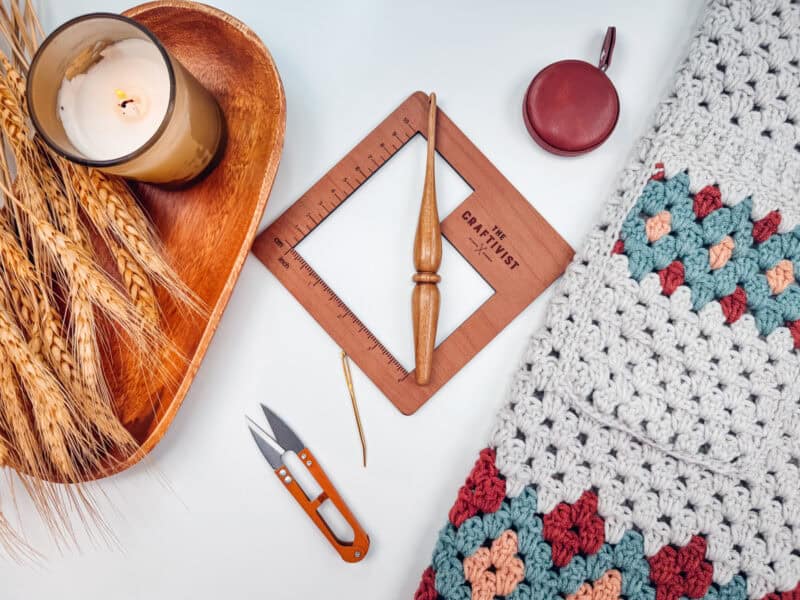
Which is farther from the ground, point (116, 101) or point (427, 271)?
point (116, 101)

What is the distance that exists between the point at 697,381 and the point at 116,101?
708mm

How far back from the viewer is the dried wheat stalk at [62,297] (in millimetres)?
621

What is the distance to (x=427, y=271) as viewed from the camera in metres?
0.72

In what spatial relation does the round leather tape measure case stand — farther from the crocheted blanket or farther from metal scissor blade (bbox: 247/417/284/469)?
metal scissor blade (bbox: 247/417/284/469)

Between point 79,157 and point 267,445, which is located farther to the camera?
point 267,445

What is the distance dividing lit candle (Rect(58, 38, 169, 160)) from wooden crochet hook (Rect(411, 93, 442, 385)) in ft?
1.01

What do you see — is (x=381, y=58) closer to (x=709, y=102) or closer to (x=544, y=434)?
(x=709, y=102)

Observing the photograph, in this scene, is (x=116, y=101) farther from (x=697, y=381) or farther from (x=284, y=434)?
(x=697, y=381)

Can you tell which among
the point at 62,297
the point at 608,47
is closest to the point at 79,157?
the point at 62,297

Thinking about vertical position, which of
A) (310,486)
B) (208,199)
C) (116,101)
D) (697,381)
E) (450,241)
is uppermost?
(116,101)

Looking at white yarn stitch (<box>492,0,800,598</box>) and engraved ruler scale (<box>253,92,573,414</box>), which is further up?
engraved ruler scale (<box>253,92,573,414</box>)

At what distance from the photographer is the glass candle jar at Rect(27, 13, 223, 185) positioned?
0.58 metres

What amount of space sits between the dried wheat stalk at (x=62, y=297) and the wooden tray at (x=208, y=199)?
0.06ft

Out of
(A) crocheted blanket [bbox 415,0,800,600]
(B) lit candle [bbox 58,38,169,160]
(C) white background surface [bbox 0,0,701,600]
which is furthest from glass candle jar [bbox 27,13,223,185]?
(A) crocheted blanket [bbox 415,0,800,600]
